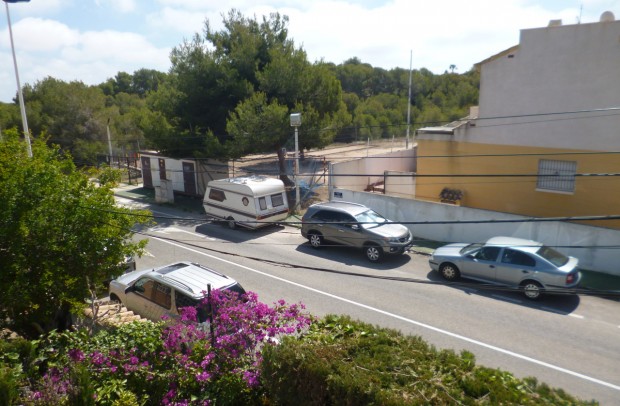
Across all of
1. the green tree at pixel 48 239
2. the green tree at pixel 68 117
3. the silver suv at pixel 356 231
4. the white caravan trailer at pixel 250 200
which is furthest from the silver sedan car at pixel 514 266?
the green tree at pixel 68 117

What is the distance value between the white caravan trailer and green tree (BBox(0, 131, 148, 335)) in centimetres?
988

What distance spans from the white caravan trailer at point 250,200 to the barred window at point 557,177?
10.3 m

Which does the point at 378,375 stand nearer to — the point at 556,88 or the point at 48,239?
the point at 48,239

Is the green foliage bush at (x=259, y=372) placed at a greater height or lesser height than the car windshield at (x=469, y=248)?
greater

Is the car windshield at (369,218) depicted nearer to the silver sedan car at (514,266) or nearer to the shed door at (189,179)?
the silver sedan car at (514,266)

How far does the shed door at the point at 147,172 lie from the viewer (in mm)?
28922

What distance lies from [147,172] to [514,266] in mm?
23530

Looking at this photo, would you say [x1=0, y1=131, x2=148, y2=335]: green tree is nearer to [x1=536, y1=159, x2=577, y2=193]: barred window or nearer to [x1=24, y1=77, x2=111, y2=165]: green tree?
[x1=536, y1=159, x2=577, y2=193]: barred window

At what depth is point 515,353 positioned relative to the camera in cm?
967

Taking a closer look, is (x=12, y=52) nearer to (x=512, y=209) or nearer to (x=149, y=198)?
(x=149, y=198)

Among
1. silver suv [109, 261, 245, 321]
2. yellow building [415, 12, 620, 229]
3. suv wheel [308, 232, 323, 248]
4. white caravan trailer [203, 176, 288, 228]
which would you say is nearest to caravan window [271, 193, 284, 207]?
white caravan trailer [203, 176, 288, 228]

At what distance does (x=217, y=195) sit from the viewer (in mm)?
20297

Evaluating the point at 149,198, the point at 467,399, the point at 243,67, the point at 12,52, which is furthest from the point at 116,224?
the point at 149,198

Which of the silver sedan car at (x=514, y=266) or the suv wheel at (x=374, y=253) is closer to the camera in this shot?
the silver sedan car at (x=514, y=266)
